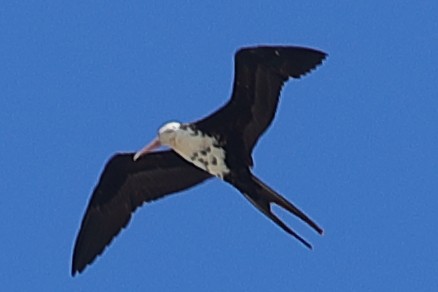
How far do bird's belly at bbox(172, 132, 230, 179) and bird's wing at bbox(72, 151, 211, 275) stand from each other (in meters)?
0.66

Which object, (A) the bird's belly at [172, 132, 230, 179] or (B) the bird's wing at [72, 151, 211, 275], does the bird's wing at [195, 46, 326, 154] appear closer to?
(A) the bird's belly at [172, 132, 230, 179]

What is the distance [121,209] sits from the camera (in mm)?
15711

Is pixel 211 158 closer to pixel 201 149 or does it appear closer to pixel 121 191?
pixel 201 149

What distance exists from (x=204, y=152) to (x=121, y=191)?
3.88 feet

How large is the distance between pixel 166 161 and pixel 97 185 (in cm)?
62

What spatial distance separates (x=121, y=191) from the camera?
15.7m

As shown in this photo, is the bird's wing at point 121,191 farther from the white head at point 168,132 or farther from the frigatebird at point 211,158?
the white head at point 168,132

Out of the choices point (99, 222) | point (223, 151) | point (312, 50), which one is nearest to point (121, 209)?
point (99, 222)

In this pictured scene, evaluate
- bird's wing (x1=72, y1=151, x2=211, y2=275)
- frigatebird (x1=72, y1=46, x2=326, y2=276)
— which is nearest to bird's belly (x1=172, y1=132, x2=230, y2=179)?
frigatebird (x1=72, y1=46, x2=326, y2=276)

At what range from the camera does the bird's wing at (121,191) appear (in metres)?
15.6

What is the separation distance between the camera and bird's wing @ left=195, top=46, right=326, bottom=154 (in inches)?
559

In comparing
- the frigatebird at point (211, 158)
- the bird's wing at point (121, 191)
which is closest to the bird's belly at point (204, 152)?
the frigatebird at point (211, 158)

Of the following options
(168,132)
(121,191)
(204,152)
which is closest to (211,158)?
(204,152)

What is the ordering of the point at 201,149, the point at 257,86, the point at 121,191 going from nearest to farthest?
the point at 257,86, the point at 201,149, the point at 121,191
